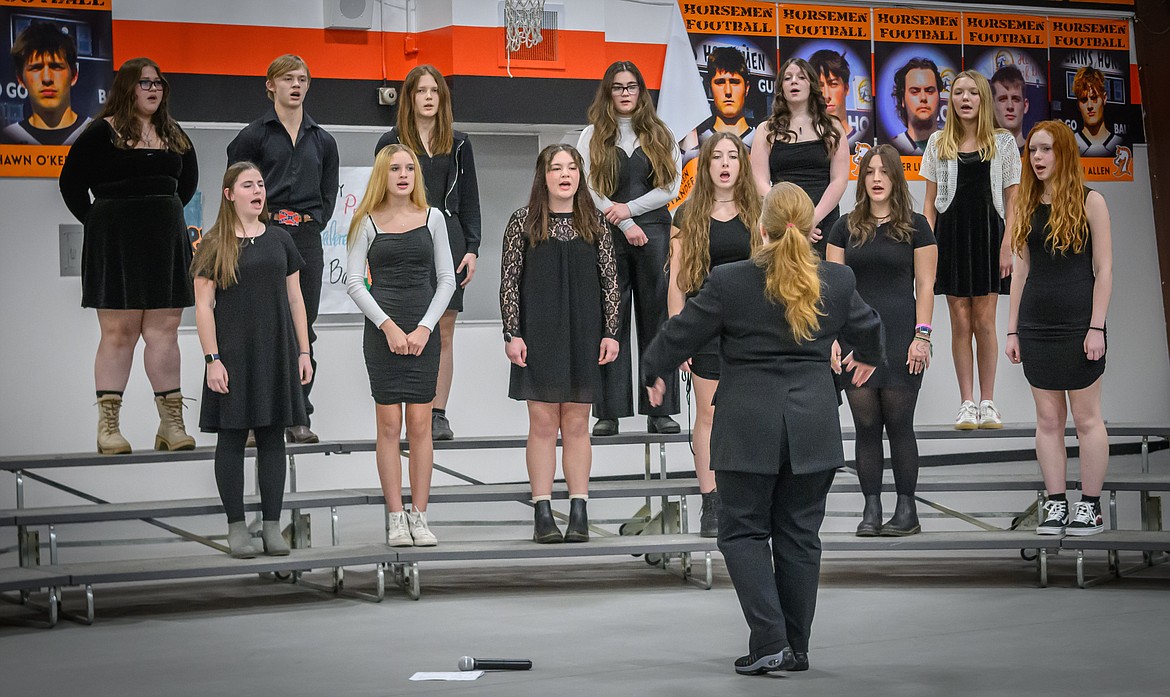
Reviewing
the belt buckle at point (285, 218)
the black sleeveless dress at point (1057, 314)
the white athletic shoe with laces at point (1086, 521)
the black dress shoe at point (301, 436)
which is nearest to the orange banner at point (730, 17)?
the belt buckle at point (285, 218)

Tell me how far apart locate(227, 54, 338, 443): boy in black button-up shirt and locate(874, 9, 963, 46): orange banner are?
4.92 m

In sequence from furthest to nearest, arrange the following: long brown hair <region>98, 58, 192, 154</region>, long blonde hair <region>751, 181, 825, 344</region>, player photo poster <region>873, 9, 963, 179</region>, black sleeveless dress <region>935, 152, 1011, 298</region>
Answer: player photo poster <region>873, 9, 963, 179</region>, black sleeveless dress <region>935, 152, 1011, 298</region>, long brown hair <region>98, 58, 192, 154</region>, long blonde hair <region>751, 181, 825, 344</region>

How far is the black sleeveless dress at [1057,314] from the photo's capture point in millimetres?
5336

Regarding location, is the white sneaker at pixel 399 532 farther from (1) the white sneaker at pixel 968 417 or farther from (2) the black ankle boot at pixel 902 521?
(1) the white sneaker at pixel 968 417

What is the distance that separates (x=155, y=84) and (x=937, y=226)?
3747 millimetres

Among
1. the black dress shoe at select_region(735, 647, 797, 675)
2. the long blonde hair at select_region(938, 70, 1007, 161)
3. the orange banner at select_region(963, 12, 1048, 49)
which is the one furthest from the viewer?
the orange banner at select_region(963, 12, 1048, 49)

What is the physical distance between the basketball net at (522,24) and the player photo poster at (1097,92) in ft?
13.9

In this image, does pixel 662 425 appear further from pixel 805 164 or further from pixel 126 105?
pixel 126 105

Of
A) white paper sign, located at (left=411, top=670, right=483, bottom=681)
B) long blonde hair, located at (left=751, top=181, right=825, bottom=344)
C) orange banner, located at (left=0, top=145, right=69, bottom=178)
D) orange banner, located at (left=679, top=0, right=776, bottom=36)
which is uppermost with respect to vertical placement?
orange banner, located at (left=679, top=0, right=776, bottom=36)

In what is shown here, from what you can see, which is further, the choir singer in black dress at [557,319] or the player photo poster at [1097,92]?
the player photo poster at [1097,92]

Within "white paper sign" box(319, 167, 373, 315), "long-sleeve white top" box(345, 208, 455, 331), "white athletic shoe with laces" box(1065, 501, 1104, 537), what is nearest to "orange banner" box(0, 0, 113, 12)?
"white paper sign" box(319, 167, 373, 315)

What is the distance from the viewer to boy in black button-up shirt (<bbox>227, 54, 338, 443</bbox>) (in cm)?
605

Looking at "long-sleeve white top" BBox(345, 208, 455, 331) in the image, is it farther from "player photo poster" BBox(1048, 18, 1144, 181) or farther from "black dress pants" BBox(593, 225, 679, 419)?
"player photo poster" BBox(1048, 18, 1144, 181)

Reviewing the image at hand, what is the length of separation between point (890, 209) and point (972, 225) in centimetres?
124
